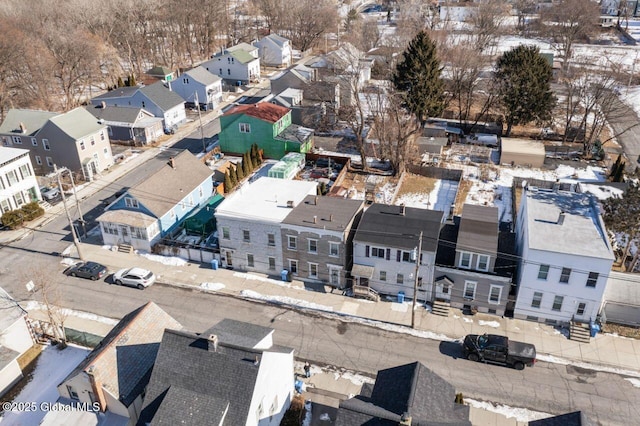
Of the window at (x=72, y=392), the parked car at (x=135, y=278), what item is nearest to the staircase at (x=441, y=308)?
the parked car at (x=135, y=278)

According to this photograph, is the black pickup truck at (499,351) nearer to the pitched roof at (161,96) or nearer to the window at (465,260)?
the window at (465,260)

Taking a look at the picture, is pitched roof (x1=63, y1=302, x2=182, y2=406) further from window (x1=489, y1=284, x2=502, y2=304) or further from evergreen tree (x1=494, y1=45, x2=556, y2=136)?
evergreen tree (x1=494, y1=45, x2=556, y2=136)

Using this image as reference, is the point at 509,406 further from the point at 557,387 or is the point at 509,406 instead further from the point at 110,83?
the point at 110,83

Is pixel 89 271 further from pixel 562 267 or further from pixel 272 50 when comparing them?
pixel 272 50

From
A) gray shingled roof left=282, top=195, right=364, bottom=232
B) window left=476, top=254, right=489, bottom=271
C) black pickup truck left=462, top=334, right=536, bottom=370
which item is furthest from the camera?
gray shingled roof left=282, top=195, right=364, bottom=232

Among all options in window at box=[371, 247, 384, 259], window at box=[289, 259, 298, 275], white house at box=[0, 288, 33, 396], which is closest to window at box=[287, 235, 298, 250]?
window at box=[289, 259, 298, 275]

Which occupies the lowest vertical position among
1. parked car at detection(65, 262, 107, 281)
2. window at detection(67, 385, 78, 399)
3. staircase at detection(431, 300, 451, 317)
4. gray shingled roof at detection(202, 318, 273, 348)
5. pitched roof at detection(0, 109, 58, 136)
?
staircase at detection(431, 300, 451, 317)
